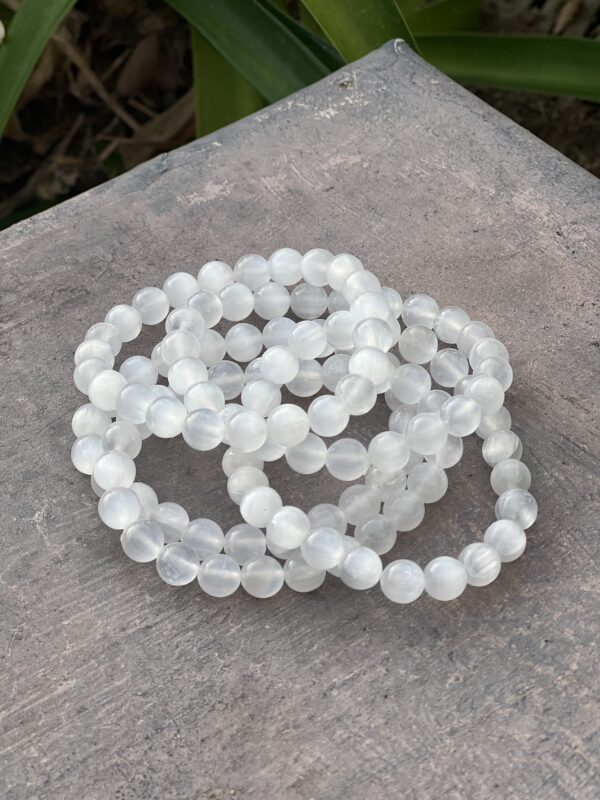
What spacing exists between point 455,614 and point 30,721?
0.32 metres

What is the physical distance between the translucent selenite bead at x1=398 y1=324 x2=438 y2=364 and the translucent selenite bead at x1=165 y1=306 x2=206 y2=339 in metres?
0.18

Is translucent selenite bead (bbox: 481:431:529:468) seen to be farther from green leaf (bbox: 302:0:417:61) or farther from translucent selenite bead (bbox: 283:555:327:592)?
green leaf (bbox: 302:0:417:61)

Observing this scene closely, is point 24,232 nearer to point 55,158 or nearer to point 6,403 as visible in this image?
point 6,403

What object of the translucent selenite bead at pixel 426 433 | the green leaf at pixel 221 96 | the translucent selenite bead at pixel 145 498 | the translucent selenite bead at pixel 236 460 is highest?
the translucent selenite bead at pixel 426 433

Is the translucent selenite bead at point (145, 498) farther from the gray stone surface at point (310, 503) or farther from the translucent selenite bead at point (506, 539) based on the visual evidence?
the translucent selenite bead at point (506, 539)

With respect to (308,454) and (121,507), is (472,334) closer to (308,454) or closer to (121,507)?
(308,454)

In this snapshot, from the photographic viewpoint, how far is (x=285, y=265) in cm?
94

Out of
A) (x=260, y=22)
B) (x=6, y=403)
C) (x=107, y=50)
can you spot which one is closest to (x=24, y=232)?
(x=6, y=403)

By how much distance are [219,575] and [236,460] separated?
11 cm

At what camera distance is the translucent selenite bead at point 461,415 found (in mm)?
793

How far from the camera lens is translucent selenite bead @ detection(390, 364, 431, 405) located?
2.77 ft

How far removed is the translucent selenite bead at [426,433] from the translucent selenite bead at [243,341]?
0.19 m

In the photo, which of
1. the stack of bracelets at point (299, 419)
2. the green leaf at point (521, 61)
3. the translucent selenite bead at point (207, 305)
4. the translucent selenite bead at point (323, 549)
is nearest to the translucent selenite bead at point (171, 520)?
the stack of bracelets at point (299, 419)

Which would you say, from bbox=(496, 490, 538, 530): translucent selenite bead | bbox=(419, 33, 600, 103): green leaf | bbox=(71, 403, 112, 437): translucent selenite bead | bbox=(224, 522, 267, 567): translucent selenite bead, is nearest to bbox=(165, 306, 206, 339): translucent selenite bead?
bbox=(71, 403, 112, 437): translucent selenite bead
